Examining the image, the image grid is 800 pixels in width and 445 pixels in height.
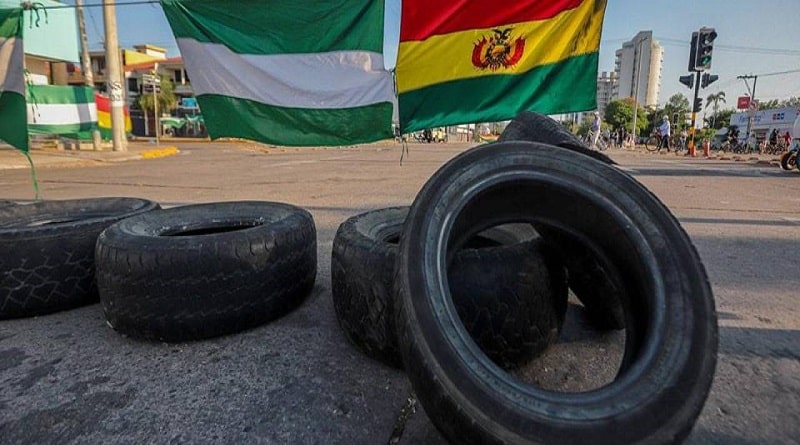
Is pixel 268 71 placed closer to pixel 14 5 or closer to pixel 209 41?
pixel 209 41

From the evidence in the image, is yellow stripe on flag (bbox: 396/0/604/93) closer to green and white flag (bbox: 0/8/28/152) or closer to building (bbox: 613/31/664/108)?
green and white flag (bbox: 0/8/28/152)

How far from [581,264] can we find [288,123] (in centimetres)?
269

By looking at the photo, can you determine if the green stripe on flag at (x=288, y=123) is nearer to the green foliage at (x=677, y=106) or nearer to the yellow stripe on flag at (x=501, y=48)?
the yellow stripe on flag at (x=501, y=48)

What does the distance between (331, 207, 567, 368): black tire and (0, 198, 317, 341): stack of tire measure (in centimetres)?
52

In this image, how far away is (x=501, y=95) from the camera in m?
3.85

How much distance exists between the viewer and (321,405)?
1935mm

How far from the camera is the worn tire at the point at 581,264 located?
234cm

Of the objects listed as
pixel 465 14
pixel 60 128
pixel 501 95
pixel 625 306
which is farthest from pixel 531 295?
pixel 60 128

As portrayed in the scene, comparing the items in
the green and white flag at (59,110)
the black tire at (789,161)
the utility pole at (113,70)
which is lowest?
the black tire at (789,161)

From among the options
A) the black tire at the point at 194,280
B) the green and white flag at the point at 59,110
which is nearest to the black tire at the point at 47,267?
the black tire at the point at 194,280

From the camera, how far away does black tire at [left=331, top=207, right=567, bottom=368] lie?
2.05m

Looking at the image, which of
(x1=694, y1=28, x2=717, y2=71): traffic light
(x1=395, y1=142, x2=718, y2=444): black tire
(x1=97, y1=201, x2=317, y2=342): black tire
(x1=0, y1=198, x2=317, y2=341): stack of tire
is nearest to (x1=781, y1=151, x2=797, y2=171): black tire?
(x1=694, y1=28, x2=717, y2=71): traffic light

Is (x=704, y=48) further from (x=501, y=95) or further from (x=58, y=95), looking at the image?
(x=58, y=95)

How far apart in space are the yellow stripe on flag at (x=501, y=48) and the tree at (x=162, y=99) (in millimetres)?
48003
